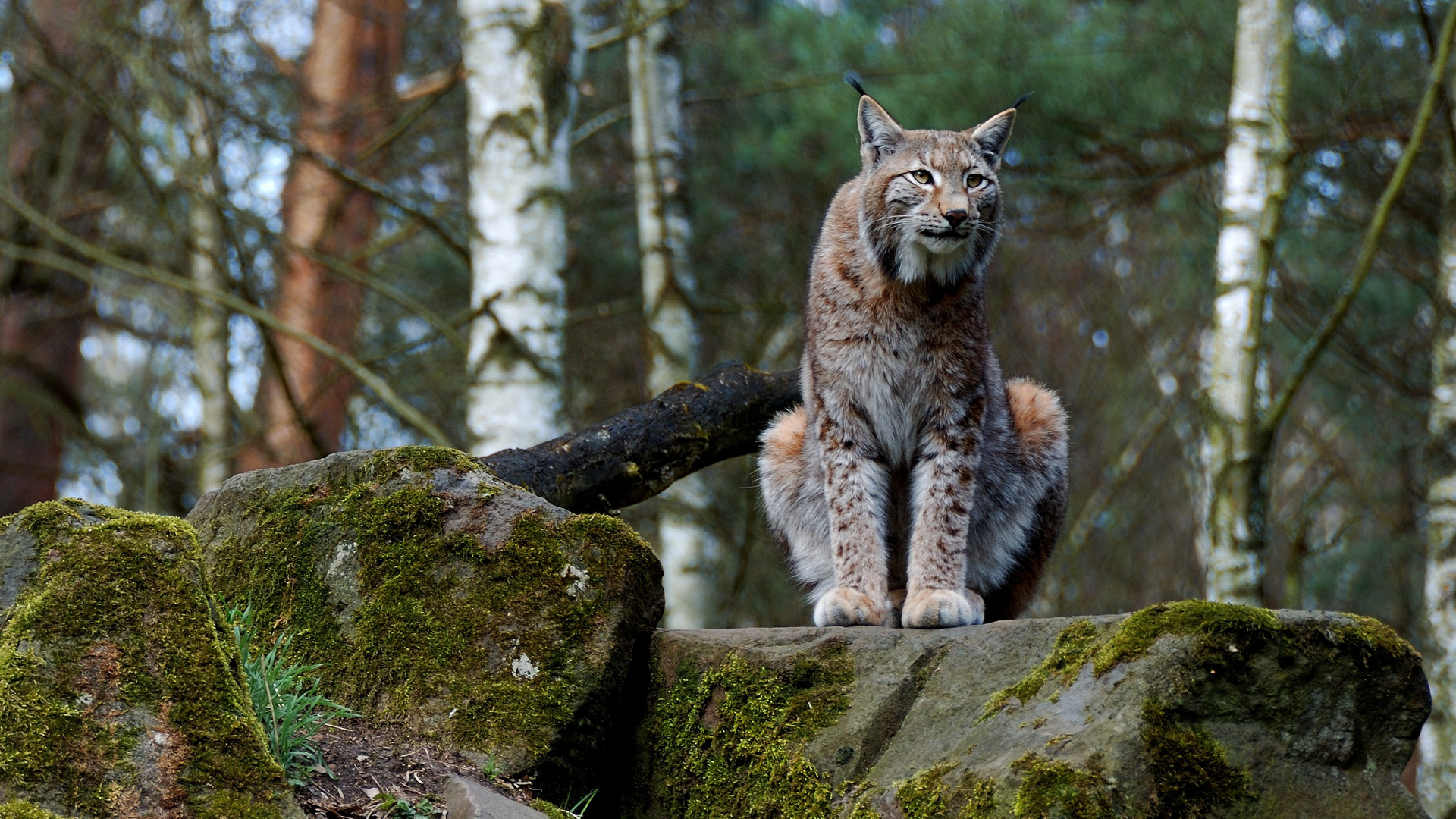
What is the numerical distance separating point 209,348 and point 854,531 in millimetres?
8384

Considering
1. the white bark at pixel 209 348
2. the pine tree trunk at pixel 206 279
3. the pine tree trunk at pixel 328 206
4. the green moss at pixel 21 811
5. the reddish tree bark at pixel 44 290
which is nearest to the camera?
the green moss at pixel 21 811

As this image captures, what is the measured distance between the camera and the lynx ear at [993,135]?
4.84 m

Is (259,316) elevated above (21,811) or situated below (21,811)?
above

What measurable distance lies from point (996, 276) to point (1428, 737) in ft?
22.5

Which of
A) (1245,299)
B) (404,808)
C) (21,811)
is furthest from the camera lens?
(1245,299)

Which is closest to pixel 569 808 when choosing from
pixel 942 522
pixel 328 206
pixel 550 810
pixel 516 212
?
pixel 550 810

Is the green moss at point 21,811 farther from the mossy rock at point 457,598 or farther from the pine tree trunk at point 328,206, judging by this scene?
the pine tree trunk at point 328,206

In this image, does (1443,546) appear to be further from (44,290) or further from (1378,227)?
(44,290)

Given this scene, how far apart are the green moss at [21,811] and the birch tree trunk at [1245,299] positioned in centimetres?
526

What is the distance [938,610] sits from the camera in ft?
13.3

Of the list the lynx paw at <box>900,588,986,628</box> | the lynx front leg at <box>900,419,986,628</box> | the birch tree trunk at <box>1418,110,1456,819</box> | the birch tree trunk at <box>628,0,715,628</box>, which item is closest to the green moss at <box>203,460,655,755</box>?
the lynx paw at <box>900,588,986,628</box>

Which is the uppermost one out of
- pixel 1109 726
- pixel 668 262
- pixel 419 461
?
pixel 668 262

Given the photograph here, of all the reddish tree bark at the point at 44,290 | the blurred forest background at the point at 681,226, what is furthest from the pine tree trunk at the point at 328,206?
the reddish tree bark at the point at 44,290

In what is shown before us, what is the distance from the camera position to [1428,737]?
317 inches
